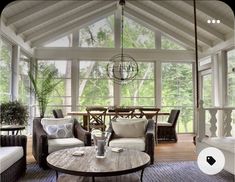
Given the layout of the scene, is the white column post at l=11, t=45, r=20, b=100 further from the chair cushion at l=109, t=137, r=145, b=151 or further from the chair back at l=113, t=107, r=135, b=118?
the chair cushion at l=109, t=137, r=145, b=151

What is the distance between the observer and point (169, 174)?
396 cm

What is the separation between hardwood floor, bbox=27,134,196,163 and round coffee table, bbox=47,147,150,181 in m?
1.75

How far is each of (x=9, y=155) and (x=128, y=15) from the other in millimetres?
5849

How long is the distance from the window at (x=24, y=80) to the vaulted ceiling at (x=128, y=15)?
0.51 metres

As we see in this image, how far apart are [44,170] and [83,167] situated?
5.49 feet

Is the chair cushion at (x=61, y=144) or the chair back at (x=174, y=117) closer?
the chair cushion at (x=61, y=144)

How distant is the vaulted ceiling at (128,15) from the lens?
17.7ft

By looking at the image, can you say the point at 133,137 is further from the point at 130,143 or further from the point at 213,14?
the point at 213,14

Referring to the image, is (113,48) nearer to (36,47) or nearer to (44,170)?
(36,47)

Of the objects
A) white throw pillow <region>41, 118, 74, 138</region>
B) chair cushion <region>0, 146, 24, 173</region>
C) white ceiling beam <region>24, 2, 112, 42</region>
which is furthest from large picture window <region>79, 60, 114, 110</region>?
chair cushion <region>0, 146, 24, 173</region>

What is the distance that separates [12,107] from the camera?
4773mm

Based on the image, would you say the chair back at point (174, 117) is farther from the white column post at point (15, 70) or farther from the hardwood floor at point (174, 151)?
the white column post at point (15, 70)

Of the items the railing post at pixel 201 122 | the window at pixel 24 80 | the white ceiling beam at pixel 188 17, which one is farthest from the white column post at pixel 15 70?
the railing post at pixel 201 122

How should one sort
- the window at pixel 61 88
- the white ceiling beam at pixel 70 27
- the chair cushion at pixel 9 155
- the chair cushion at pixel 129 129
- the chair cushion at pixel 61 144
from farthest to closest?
the window at pixel 61 88 → the white ceiling beam at pixel 70 27 → the chair cushion at pixel 129 129 → the chair cushion at pixel 61 144 → the chair cushion at pixel 9 155
